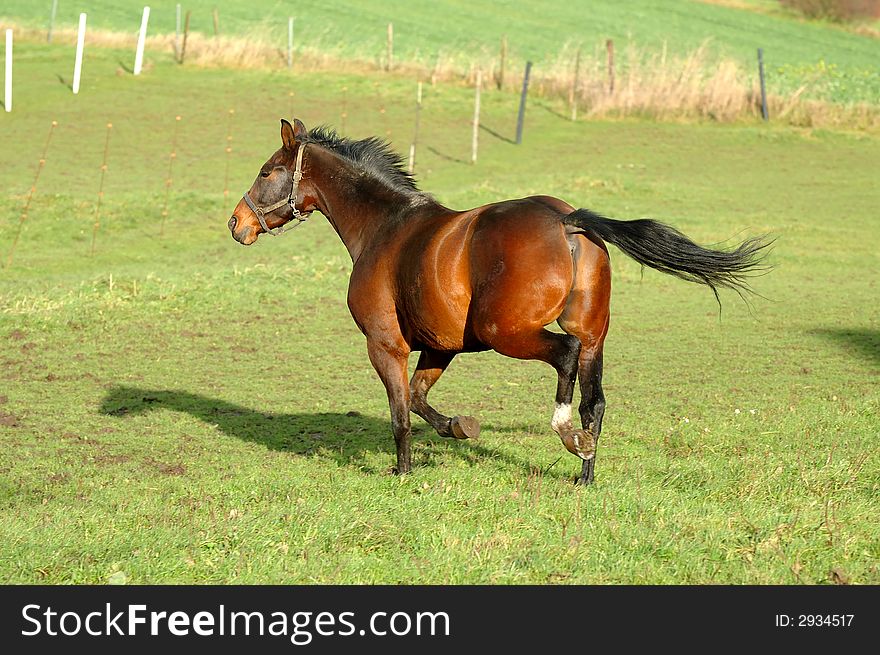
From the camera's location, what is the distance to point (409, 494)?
22.3 ft

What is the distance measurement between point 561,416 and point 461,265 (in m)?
1.18

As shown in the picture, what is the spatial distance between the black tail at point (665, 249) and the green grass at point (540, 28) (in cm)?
3070

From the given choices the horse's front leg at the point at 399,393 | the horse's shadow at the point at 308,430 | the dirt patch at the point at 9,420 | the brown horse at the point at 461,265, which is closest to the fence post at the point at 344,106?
the horse's shadow at the point at 308,430

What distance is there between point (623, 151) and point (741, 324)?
576 inches

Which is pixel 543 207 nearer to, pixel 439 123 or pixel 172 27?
pixel 439 123

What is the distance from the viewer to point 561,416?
264 inches

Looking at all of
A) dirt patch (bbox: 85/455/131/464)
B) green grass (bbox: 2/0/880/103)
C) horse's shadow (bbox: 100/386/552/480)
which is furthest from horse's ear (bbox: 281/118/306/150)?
green grass (bbox: 2/0/880/103)

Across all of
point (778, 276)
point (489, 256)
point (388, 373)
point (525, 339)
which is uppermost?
point (489, 256)

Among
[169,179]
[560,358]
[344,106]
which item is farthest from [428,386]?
[344,106]

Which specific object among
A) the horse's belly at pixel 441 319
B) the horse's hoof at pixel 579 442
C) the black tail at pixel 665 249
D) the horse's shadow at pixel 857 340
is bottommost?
the horse's shadow at pixel 857 340

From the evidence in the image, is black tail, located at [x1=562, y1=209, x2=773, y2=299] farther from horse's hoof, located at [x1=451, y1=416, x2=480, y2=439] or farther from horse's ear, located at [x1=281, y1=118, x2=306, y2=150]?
horse's ear, located at [x1=281, y1=118, x2=306, y2=150]

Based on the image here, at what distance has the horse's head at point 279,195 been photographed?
27.3 feet

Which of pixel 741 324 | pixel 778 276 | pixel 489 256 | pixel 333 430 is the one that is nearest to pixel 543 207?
pixel 489 256

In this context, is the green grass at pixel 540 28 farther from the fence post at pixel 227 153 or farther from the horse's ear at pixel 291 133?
the horse's ear at pixel 291 133
